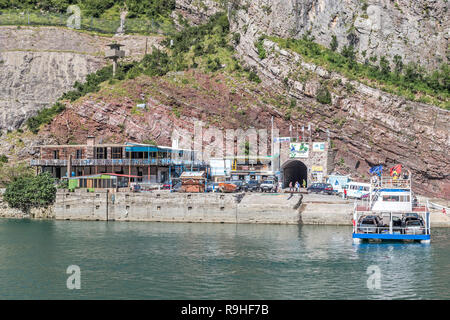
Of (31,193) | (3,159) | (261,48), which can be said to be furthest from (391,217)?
(3,159)

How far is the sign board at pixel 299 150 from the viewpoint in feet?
288

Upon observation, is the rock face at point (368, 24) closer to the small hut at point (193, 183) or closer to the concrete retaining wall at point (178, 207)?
the small hut at point (193, 183)

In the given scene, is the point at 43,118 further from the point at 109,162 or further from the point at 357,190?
the point at 357,190

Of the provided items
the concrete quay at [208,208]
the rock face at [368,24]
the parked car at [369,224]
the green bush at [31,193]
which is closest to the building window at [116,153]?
the green bush at [31,193]

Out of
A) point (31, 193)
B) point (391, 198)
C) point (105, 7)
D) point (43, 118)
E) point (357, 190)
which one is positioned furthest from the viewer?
point (105, 7)

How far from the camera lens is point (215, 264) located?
149ft

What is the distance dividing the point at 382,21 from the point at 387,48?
5852 mm

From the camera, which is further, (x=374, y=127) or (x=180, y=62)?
(x=180, y=62)

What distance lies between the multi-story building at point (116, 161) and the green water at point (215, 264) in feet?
69.0

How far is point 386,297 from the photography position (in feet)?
119

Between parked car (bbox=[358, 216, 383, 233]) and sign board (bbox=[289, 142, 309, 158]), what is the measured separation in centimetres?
2869

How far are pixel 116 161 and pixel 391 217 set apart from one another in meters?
46.2

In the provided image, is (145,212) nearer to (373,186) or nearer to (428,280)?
(373,186)

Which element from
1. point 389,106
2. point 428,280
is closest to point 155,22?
point 389,106
